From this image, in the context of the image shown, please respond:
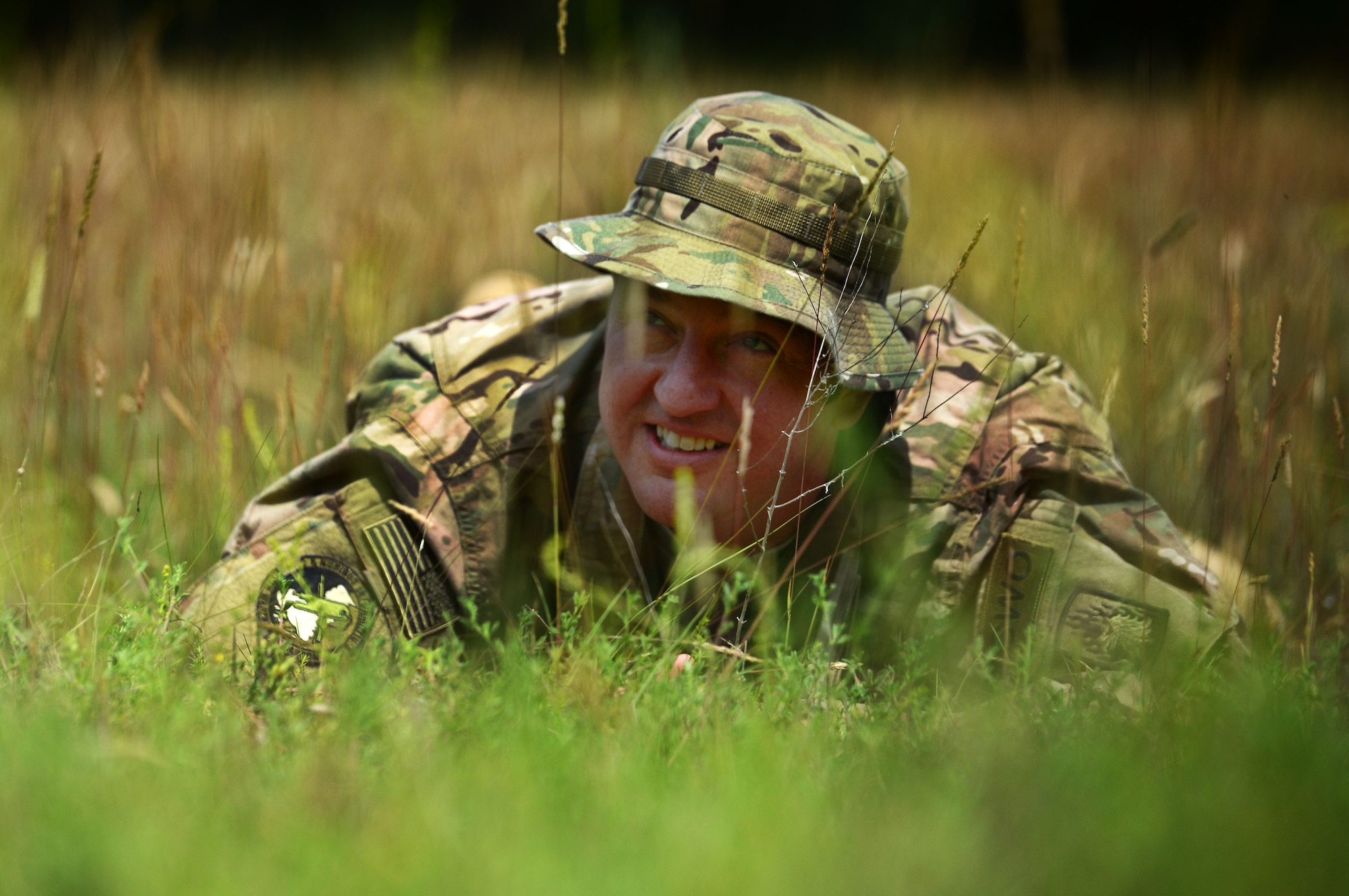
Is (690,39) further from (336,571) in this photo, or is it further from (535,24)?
(336,571)

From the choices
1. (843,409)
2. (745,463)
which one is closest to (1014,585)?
(843,409)

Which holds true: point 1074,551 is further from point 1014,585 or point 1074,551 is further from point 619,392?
point 619,392

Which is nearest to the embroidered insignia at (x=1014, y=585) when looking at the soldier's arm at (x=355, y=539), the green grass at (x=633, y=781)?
the green grass at (x=633, y=781)

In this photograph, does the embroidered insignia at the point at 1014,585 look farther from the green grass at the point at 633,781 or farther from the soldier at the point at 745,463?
the green grass at the point at 633,781

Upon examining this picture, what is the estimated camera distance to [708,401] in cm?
175

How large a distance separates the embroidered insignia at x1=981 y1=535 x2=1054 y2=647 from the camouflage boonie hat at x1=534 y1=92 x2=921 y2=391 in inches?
14.3

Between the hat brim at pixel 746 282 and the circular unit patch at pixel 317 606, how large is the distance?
68cm

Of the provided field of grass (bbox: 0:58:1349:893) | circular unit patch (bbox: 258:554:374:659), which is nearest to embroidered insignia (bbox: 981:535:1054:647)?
field of grass (bbox: 0:58:1349:893)

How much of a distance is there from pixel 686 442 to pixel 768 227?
1.29 feet

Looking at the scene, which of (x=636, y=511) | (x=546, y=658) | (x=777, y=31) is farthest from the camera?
(x=777, y=31)

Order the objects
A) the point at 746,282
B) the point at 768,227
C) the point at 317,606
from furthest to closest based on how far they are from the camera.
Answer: the point at 768,227 → the point at 746,282 → the point at 317,606

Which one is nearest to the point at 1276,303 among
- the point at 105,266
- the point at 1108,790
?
the point at 1108,790

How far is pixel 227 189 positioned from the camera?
314 cm

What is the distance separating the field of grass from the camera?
2.93ft
